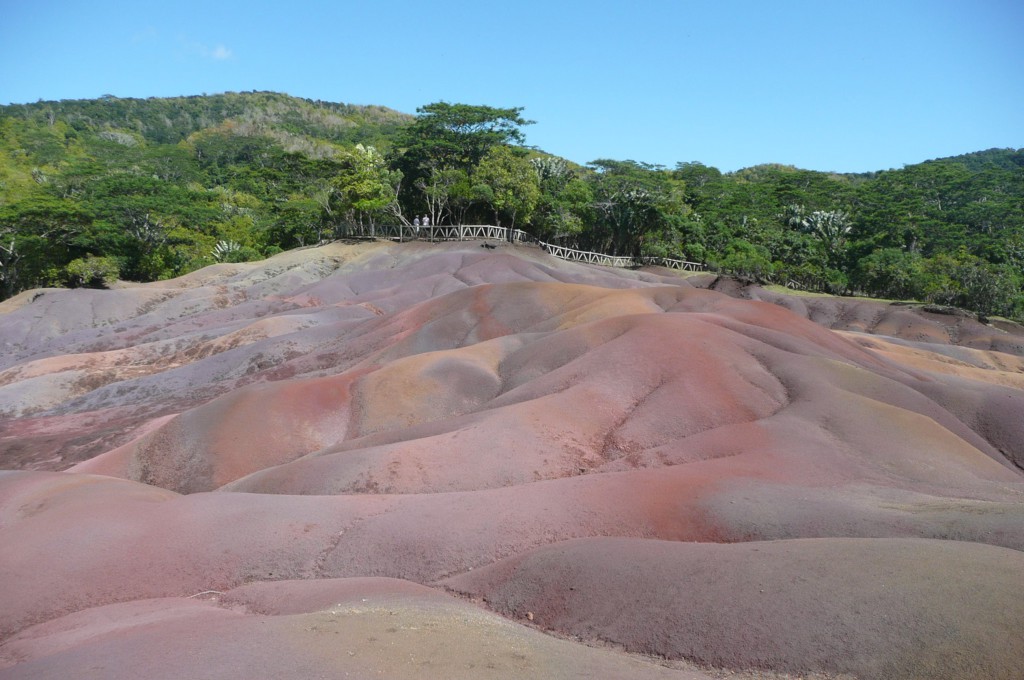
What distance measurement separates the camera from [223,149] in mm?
118875

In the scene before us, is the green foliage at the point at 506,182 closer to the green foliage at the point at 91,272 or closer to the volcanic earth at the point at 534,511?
the volcanic earth at the point at 534,511

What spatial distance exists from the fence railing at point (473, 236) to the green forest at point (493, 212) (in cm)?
112

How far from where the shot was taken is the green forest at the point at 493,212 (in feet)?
194

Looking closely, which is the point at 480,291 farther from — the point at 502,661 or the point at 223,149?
the point at 223,149

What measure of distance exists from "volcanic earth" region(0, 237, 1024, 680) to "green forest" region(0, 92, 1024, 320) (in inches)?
1263

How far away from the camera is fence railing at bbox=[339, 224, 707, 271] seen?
63.2m

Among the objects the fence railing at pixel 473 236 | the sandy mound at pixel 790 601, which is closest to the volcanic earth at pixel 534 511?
the sandy mound at pixel 790 601

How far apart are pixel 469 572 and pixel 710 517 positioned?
4.55 metres

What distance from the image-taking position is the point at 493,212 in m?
66.6

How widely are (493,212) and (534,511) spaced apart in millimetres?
55971

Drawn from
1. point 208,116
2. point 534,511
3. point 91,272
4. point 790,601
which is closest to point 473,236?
point 91,272

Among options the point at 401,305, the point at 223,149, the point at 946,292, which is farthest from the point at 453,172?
the point at 223,149

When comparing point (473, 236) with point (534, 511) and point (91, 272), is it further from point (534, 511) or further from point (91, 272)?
point (534, 511)

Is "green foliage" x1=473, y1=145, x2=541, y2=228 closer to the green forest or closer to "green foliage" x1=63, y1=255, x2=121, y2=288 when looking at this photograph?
the green forest
